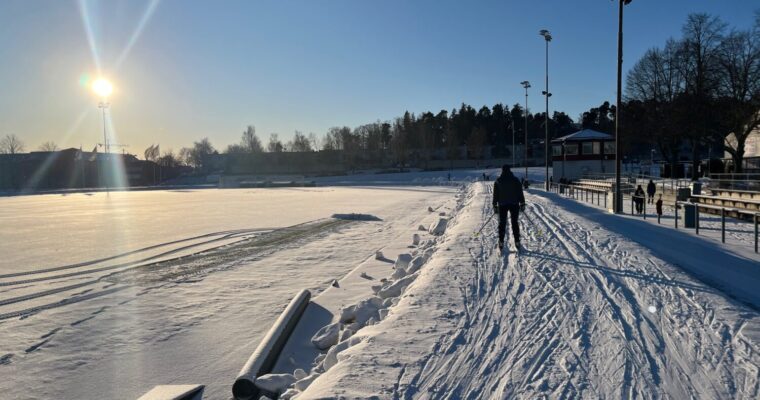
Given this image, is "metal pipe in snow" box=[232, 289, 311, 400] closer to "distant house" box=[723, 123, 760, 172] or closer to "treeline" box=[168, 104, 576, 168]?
"distant house" box=[723, 123, 760, 172]

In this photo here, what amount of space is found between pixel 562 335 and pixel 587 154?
47.0 meters

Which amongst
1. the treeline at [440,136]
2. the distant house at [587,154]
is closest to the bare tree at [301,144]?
the treeline at [440,136]

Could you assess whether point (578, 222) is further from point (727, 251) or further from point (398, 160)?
point (398, 160)

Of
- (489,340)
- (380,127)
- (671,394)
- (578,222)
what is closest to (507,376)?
(489,340)

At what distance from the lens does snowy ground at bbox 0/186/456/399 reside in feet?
17.1

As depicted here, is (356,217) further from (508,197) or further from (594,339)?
(594,339)

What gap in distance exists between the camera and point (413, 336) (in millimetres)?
5164

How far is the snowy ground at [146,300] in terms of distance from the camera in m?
5.21

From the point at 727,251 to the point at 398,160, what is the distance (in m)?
111

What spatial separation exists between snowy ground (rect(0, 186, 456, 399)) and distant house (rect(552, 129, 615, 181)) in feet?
119

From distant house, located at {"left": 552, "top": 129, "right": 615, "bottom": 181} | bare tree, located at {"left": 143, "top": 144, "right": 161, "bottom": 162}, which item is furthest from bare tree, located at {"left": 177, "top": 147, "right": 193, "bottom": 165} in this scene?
distant house, located at {"left": 552, "top": 129, "right": 615, "bottom": 181}

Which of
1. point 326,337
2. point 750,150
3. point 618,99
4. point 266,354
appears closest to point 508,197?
point 326,337

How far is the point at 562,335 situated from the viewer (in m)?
5.13

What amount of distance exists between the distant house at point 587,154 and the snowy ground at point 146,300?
36188 millimetres
